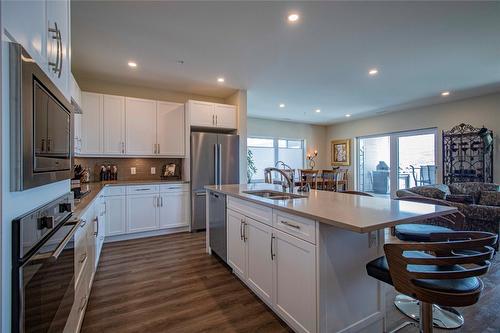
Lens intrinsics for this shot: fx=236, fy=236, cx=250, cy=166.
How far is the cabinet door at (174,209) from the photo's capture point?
4.16 metres

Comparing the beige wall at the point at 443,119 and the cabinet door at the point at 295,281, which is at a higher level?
the beige wall at the point at 443,119

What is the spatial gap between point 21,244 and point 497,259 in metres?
4.67

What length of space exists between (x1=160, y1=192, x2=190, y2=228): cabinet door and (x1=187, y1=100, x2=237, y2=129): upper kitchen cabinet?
1378mm

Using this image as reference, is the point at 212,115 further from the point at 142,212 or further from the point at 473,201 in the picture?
the point at 473,201

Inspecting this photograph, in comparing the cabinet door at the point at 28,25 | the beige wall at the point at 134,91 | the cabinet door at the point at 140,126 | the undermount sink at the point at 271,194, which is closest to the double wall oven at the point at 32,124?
the cabinet door at the point at 28,25

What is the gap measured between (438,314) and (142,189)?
4026 mm

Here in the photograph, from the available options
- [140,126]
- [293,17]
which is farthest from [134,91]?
[293,17]

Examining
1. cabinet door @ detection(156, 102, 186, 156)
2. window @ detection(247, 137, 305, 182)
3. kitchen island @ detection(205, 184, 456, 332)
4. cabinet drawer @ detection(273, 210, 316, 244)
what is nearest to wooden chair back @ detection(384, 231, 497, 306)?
kitchen island @ detection(205, 184, 456, 332)

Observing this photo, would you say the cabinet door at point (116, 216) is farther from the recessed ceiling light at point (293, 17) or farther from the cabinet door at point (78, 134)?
the recessed ceiling light at point (293, 17)

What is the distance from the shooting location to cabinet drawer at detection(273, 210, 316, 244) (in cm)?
148

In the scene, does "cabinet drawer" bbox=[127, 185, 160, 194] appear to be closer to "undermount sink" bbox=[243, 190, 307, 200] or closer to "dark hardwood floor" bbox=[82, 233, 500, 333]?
"dark hardwood floor" bbox=[82, 233, 500, 333]

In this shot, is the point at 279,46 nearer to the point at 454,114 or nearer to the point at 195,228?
the point at 195,228

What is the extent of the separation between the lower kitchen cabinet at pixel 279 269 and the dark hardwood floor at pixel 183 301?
7.7 inches

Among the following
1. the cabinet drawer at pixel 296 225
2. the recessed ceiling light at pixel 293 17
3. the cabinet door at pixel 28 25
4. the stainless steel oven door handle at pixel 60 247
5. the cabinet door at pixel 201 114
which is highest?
the recessed ceiling light at pixel 293 17
